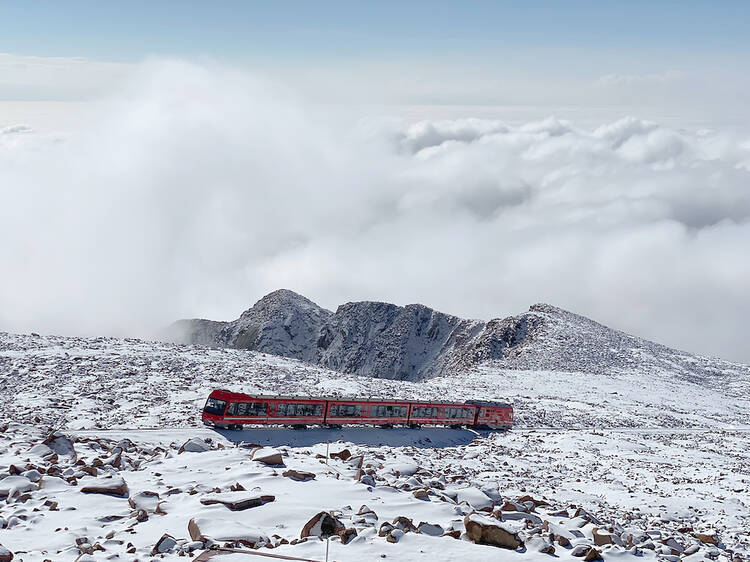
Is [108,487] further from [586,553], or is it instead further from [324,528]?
[586,553]

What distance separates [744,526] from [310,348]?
333 ft

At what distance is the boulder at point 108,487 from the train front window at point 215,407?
56.8 feet

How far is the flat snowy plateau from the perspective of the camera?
727 inches

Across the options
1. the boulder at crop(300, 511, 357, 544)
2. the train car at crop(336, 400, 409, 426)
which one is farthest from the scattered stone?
the train car at crop(336, 400, 409, 426)

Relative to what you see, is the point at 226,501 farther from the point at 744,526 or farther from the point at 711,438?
the point at 711,438

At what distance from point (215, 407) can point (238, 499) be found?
67.1 ft

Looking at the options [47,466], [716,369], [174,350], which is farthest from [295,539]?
[716,369]

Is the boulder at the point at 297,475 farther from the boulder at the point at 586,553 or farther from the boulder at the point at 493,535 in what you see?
the boulder at the point at 586,553

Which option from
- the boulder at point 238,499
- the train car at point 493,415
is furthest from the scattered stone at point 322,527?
the train car at point 493,415

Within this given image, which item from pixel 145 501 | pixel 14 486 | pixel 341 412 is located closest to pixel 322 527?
pixel 145 501

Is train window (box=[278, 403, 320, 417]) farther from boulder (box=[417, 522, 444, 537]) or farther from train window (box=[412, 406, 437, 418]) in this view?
boulder (box=[417, 522, 444, 537])

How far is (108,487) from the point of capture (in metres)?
22.2

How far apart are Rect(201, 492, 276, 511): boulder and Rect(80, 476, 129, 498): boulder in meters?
3.33

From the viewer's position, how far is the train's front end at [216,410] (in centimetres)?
4012
